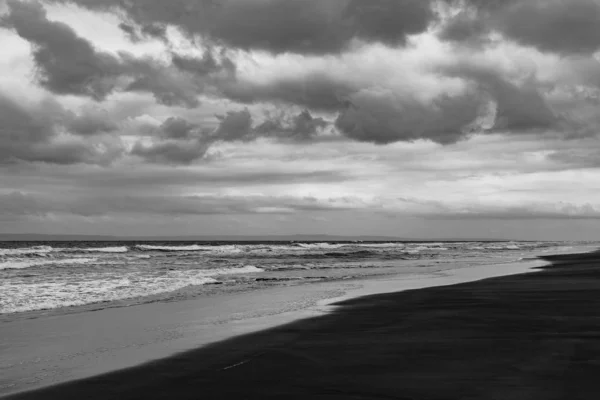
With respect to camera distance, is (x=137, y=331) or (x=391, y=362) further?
(x=137, y=331)

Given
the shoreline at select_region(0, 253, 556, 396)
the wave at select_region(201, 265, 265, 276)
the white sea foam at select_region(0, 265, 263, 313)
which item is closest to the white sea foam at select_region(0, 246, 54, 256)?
the wave at select_region(201, 265, 265, 276)

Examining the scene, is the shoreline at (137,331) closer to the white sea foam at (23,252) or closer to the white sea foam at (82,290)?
the white sea foam at (82,290)

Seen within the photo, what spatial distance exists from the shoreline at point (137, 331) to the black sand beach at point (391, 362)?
57 centimetres

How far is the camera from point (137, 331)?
12.4m

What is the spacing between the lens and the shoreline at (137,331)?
8883 mm

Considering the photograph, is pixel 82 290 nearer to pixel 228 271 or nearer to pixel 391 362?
pixel 228 271

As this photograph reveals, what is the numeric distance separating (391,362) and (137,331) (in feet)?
19.9

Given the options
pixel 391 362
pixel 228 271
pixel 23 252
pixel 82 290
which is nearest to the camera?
pixel 391 362

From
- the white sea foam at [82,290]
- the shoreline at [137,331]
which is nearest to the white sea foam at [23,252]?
the white sea foam at [82,290]

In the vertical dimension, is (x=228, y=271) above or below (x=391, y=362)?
below

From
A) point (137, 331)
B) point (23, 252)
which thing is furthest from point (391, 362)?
point (23, 252)

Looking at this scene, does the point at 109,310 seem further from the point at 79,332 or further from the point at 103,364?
the point at 103,364

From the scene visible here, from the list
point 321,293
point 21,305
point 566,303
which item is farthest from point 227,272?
point 566,303

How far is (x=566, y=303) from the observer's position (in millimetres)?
15789
